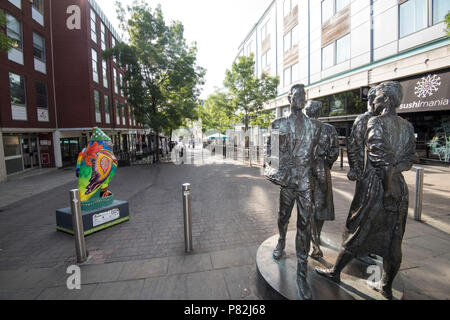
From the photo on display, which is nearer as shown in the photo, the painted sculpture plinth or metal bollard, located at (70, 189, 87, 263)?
metal bollard, located at (70, 189, 87, 263)

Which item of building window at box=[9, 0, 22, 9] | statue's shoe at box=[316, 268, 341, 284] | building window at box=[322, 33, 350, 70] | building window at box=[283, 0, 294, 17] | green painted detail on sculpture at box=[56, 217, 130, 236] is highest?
building window at box=[283, 0, 294, 17]

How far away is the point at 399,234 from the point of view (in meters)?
2.27

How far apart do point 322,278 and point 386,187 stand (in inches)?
52.5

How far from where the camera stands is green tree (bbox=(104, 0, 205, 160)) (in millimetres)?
16391

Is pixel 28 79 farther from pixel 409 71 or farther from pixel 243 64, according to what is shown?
pixel 409 71

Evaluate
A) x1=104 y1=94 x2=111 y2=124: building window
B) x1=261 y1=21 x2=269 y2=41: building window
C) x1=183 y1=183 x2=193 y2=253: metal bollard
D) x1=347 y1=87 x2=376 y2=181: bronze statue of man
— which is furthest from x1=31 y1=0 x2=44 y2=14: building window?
x1=261 y1=21 x2=269 y2=41: building window

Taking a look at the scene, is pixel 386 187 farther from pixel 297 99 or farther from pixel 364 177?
pixel 297 99

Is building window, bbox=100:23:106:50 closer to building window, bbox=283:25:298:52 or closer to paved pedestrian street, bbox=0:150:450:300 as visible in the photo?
building window, bbox=283:25:298:52

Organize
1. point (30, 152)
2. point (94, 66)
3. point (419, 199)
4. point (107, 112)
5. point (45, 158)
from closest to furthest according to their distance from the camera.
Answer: point (419, 199) < point (30, 152) < point (45, 158) < point (94, 66) < point (107, 112)

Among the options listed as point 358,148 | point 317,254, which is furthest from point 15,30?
point 317,254

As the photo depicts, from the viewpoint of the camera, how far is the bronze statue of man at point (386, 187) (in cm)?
225

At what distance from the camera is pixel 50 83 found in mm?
16891

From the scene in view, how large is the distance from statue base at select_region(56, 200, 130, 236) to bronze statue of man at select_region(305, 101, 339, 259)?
4176 millimetres

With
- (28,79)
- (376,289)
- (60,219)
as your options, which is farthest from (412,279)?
(28,79)
